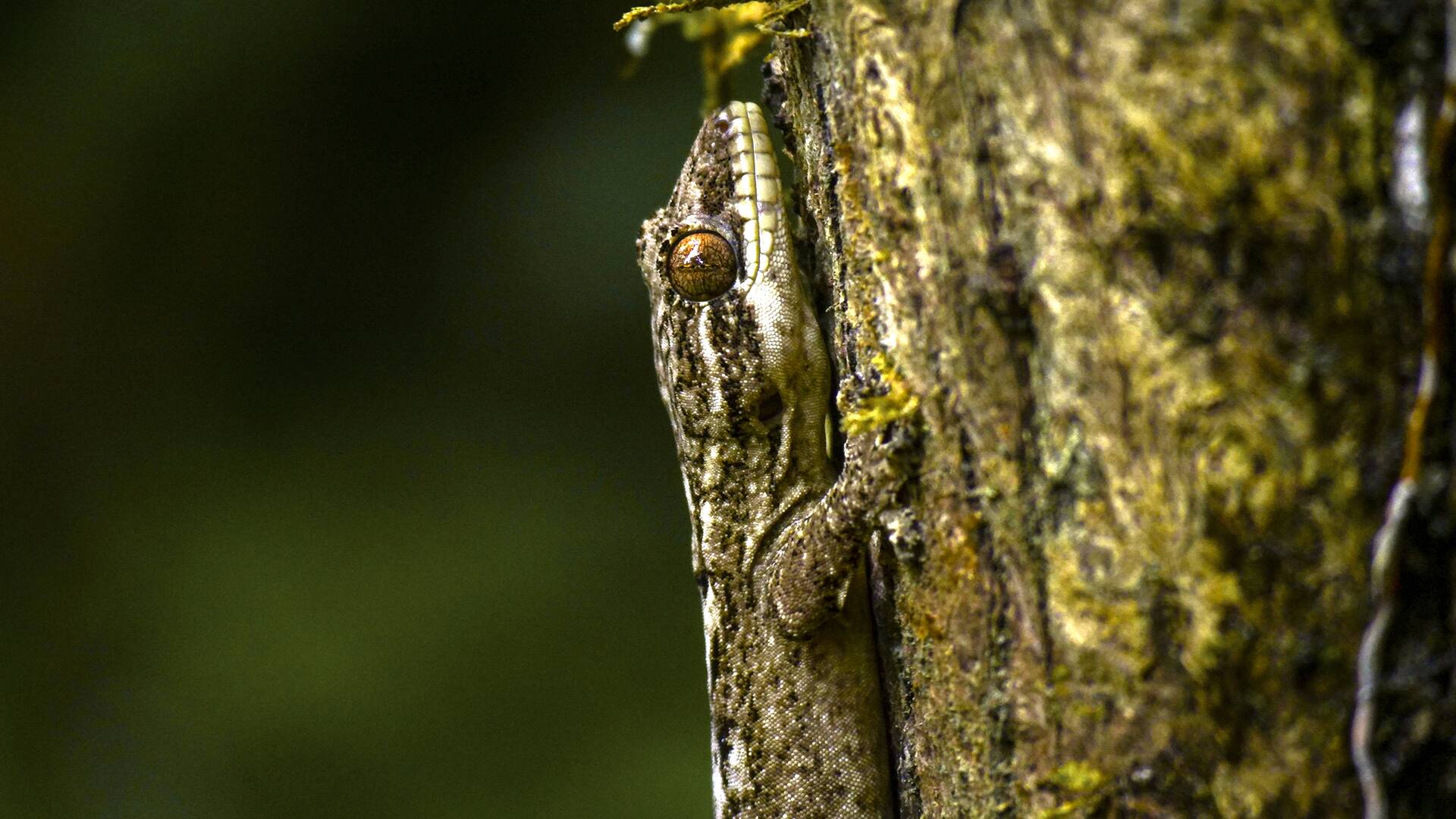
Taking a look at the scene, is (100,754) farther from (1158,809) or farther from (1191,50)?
(1191,50)

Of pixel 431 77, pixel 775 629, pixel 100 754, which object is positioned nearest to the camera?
pixel 775 629

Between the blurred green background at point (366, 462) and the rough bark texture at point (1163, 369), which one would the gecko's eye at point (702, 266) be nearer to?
the rough bark texture at point (1163, 369)

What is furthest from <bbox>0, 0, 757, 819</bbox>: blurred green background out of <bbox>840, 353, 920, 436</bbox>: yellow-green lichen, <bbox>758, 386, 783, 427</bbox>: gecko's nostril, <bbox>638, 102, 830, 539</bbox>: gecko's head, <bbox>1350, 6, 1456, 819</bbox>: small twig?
<bbox>1350, 6, 1456, 819</bbox>: small twig

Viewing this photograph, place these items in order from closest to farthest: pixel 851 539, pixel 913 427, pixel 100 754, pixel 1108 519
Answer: pixel 1108 519 → pixel 913 427 → pixel 851 539 → pixel 100 754

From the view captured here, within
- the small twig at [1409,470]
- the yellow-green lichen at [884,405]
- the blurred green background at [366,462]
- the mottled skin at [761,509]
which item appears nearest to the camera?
the small twig at [1409,470]

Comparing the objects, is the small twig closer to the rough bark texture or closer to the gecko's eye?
the rough bark texture

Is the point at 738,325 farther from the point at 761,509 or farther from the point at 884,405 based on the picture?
the point at 884,405

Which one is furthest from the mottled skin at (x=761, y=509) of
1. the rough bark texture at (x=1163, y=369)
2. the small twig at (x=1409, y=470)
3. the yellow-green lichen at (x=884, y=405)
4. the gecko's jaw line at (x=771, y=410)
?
the small twig at (x=1409, y=470)

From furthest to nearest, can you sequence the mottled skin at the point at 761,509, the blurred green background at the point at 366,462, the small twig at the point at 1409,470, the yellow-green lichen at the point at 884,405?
the blurred green background at the point at 366,462, the mottled skin at the point at 761,509, the yellow-green lichen at the point at 884,405, the small twig at the point at 1409,470

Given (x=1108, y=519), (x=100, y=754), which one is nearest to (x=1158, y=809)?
(x=1108, y=519)
